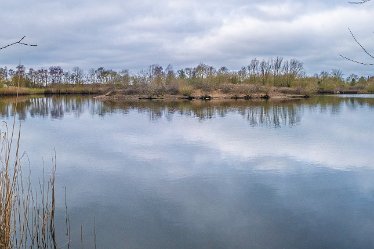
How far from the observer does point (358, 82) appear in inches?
2751

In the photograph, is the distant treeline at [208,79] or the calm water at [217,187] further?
the distant treeline at [208,79]

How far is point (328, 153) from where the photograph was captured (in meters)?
10.0

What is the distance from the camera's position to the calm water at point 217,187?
4980mm

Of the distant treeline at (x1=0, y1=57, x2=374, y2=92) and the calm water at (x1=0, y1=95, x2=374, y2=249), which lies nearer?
the calm water at (x1=0, y1=95, x2=374, y2=249)

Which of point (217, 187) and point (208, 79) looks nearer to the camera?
point (217, 187)

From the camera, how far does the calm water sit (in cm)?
498

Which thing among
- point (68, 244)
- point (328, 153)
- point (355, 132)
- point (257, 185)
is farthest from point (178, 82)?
point (68, 244)

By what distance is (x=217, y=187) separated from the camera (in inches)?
277

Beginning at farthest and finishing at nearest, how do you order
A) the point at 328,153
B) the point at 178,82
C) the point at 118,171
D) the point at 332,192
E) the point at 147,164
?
the point at 178,82
the point at 328,153
the point at 147,164
the point at 118,171
the point at 332,192

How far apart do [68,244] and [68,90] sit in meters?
56.0

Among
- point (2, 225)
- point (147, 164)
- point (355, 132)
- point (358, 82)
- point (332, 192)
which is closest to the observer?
point (2, 225)

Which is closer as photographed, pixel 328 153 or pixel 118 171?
pixel 118 171

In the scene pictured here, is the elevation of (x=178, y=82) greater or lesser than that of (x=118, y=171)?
greater

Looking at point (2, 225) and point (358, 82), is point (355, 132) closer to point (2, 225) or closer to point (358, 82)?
point (2, 225)
